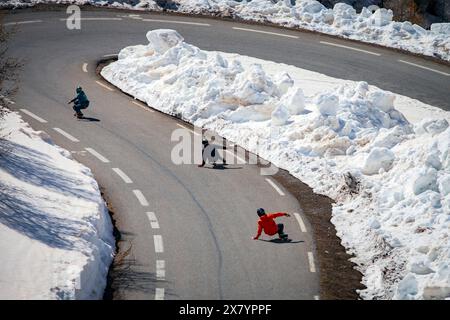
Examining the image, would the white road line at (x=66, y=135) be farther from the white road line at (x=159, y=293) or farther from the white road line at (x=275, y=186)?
the white road line at (x=159, y=293)

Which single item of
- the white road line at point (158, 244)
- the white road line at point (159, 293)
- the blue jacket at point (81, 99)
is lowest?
the white road line at point (159, 293)

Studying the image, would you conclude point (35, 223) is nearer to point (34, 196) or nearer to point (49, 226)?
point (49, 226)

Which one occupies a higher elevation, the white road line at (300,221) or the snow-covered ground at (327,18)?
the snow-covered ground at (327,18)

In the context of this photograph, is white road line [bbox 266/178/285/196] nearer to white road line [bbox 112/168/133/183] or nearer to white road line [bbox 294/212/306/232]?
white road line [bbox 294/212/306/232]

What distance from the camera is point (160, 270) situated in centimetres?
1545

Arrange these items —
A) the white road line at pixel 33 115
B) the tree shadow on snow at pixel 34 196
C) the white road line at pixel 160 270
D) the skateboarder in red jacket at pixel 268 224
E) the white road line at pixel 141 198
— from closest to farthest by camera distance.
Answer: the white road line at pixel 160 270 → the tree shadow on snow at pixel 34 196 → the skateboarder in red jacket at pixel 268 224 → the white road line at pixel 141 198 → the white road line at pixel 33 115

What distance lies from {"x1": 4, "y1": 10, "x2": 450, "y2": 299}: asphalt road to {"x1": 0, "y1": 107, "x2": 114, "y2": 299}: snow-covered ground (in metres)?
0.78

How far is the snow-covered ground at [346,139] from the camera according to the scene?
609 inches

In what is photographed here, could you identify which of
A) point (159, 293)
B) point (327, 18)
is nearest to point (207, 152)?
point (159, 293)

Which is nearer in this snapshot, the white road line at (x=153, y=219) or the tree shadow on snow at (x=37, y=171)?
the white road line at (x=153, y=219)

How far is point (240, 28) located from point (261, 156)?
1348 cm

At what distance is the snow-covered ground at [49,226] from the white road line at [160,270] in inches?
46.9

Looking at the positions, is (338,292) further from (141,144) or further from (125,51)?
(125,51)

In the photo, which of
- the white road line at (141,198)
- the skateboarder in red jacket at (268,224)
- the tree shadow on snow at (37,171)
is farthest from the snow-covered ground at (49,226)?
the skateboarder in red jacket at (268,224)
